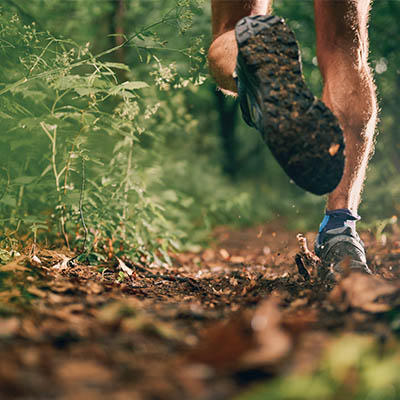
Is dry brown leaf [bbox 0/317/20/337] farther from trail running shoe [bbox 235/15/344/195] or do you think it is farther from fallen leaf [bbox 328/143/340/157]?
fallen leaf [bbox 328/143/340/157]

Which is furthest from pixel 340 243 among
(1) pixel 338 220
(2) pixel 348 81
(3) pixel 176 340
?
(3) pixel 176 340

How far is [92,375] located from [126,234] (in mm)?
1661

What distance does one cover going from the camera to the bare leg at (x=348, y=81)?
6.21 ft

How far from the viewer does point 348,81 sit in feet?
6.26

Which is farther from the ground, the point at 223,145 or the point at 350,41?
the point at 223,145

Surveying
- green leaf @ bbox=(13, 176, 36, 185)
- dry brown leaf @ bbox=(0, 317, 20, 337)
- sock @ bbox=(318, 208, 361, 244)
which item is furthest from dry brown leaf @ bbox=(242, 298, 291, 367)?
green leaf @ bbox=(13, 176, 36, 185)

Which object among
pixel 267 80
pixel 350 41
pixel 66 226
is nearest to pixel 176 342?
pixel 267 80

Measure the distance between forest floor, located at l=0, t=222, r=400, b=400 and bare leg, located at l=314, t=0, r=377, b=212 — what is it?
26.0 inches

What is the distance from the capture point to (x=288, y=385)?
660mm

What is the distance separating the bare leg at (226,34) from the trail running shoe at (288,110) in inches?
11.4

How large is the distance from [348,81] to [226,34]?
0.60m

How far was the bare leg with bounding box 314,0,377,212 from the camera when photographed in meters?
1.89

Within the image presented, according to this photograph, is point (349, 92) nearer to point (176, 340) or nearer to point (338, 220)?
point (338, 220)

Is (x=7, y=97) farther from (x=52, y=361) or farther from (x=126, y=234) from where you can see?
(x=52, y=361)
